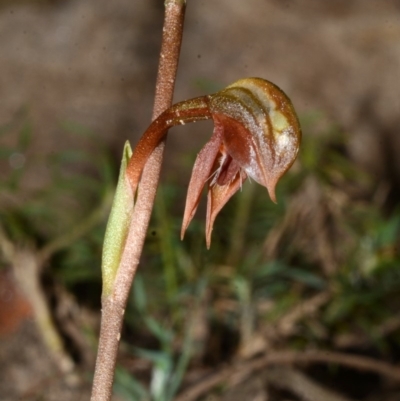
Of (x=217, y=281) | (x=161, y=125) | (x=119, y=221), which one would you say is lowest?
(x=217, y=281)

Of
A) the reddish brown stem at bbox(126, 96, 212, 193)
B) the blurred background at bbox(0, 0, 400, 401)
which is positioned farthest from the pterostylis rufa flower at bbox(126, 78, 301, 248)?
the blurred background at bbox(0, 0, 400, 401)

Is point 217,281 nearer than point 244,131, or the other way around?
point 244,131

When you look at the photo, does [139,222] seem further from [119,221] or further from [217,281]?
[217,281]

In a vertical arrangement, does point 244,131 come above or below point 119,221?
above

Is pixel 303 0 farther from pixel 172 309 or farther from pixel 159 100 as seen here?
pixel 159 100

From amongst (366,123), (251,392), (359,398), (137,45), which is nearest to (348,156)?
(366,123)

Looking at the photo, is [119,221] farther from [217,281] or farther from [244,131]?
[217,281]

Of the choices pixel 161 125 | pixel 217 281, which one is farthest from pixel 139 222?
pixel 217 281

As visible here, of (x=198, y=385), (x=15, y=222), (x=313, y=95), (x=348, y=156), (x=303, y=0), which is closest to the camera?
(x=198, y=385)
